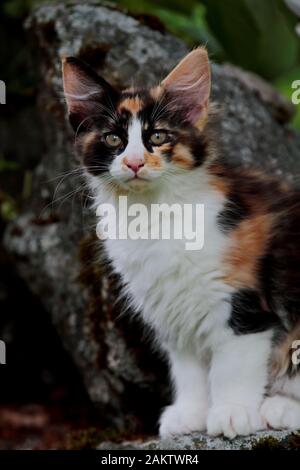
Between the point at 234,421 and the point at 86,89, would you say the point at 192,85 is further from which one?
the point at 234,421

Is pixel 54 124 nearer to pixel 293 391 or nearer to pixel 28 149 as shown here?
Answer: pixel 28 149

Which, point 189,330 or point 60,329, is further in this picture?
point 60,329

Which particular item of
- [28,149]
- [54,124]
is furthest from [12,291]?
[54,124]

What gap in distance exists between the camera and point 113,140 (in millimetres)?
2484

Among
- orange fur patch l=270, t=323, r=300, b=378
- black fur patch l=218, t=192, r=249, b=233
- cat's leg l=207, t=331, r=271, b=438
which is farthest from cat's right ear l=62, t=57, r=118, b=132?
orange fur patch l=270, t=323, r=300, b=378

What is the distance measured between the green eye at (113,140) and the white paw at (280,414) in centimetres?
99

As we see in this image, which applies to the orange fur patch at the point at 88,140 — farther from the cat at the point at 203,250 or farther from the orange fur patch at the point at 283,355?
the orange fur patch at the point at 283,355

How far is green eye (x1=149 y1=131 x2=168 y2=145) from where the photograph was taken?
244 cm

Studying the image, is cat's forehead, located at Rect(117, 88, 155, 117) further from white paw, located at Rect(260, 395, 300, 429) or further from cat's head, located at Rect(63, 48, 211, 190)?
white paw, located at Rect(260, 395, 300, 429)

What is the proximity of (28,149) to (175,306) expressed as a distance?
8.10 feet

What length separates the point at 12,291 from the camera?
443 cm

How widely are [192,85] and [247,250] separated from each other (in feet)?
1.91

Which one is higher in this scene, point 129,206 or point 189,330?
point 129,206

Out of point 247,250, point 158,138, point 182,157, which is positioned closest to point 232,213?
point 247,250
